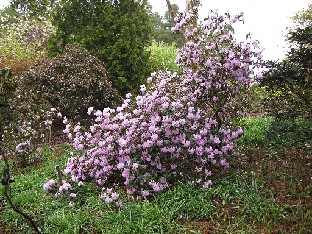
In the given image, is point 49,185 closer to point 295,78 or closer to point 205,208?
point 205,208

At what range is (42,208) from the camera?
4.32 meters

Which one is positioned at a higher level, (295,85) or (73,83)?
(295,85)

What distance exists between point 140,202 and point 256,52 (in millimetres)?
2541

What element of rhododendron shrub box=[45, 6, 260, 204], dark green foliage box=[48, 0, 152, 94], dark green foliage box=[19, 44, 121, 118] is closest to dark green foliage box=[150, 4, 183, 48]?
dark green foliage box=[48, 0, 152, 94]

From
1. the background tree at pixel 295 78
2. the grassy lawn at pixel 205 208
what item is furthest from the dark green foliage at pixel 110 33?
the background tree at pixel 295 78

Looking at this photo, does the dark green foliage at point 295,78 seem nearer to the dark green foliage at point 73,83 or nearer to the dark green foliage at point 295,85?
the dark green foliage at point 295,85

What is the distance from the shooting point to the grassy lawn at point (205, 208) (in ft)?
11.6

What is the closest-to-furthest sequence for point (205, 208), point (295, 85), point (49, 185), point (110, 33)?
point (205, 208) → point (49, 185) → point (295, 85) → point (110, 33)

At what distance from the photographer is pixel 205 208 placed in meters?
3.84

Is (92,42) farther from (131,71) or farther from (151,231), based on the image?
(151,231)

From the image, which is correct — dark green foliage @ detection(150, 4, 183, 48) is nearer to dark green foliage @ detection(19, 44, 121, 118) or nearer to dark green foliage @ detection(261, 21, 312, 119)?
Answer: dark green foliage @ detection(19, 44, 121, 118)

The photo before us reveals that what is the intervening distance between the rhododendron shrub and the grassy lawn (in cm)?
27

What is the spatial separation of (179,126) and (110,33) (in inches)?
228

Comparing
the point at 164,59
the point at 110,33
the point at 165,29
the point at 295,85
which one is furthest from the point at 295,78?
the point at 165,29
